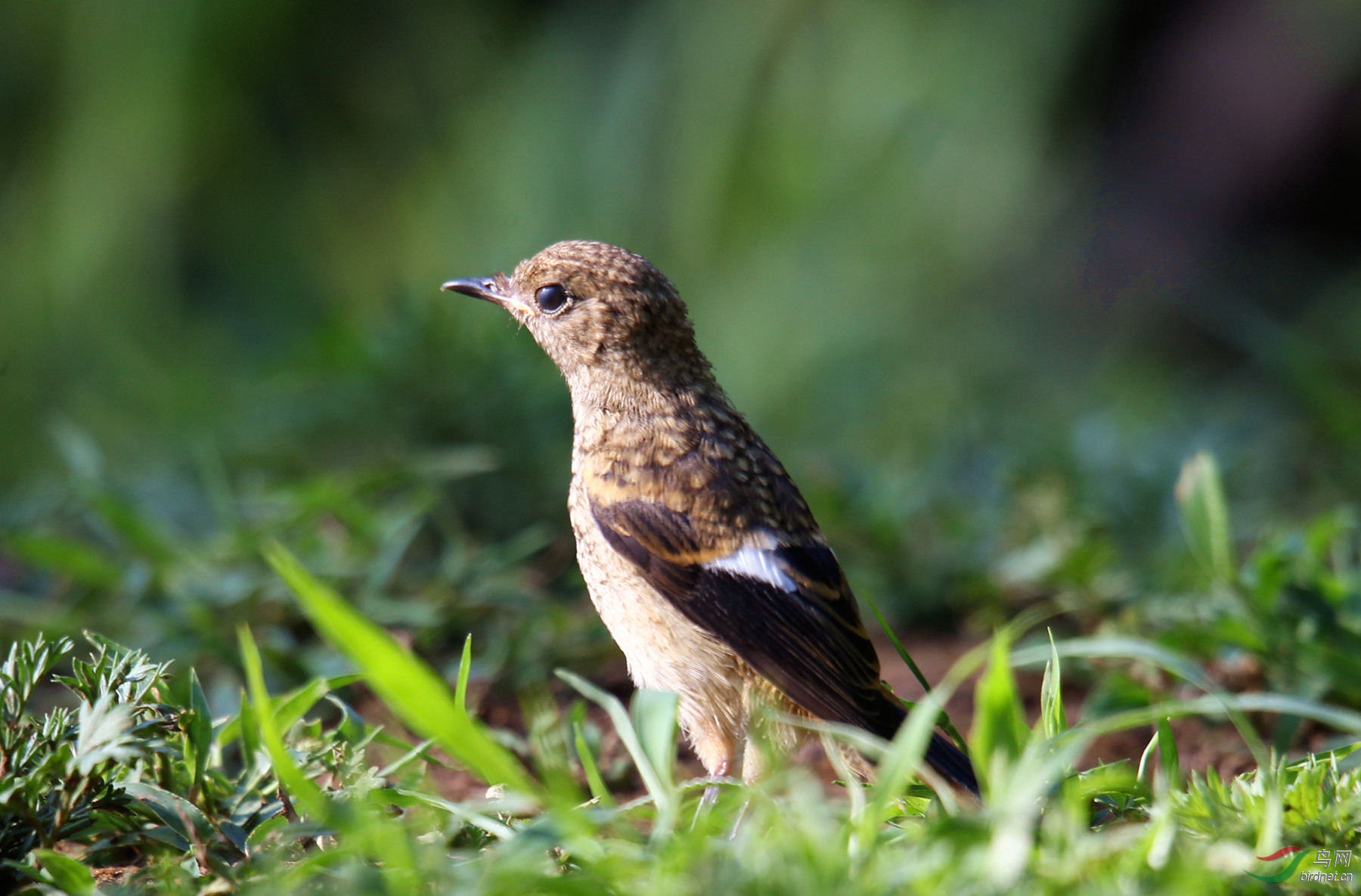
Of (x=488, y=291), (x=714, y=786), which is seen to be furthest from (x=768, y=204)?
(x=714, y=786)

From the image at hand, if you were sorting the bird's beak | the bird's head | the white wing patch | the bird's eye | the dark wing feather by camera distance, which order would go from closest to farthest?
the dark wing feather < the white wing patch < the bird's head < the bird's eye < the bird's beak

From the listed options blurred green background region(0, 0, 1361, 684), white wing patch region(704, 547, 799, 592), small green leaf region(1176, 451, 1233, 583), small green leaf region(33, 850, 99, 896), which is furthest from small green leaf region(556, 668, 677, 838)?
blurred green background region(0, 0, 1361, 684)

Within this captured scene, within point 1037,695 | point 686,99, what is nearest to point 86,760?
point 1037,695

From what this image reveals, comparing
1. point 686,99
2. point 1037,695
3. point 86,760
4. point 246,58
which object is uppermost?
point 246,58

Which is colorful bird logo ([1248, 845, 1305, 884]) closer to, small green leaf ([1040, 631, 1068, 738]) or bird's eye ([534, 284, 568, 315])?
small green leaf ([1040, 631, 1068, 738])

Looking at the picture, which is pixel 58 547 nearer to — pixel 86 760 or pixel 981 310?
pixel 86 760

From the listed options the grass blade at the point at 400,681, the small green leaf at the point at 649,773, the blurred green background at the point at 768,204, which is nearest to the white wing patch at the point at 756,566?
the small green leaf at the point at 649,773

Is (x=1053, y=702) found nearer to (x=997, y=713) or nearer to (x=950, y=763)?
(x=950, y=763)

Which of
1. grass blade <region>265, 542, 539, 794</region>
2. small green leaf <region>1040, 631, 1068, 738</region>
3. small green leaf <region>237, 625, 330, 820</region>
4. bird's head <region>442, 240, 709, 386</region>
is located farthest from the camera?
bird's head <region>442, 240, 709, 386</region>
